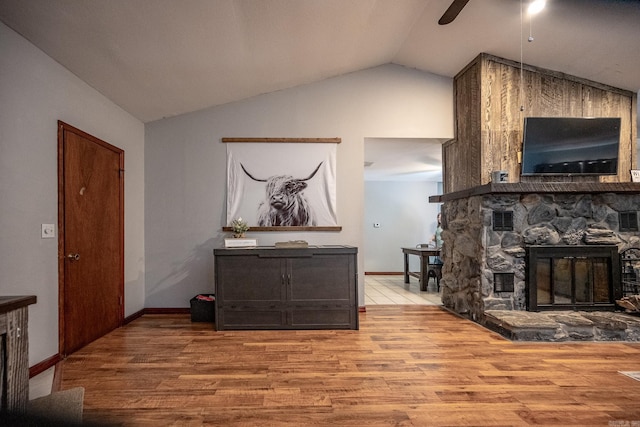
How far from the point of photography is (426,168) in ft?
26.0

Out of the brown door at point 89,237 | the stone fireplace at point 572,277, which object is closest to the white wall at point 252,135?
the brown door at point 89,237

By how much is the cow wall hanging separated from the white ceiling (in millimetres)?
719

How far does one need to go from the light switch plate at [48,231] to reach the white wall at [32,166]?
0.15 feet

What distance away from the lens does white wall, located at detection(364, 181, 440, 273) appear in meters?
9.12

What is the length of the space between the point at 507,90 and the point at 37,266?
15.8 ft

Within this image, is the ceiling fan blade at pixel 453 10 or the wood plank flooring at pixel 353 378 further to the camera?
the ceiling fan blade at pixel 453 10

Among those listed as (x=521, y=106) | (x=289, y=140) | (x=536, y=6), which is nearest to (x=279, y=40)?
(x=289, y=140)

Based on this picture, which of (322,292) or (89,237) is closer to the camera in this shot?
(89,237)

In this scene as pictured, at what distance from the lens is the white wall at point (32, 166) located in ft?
8.57

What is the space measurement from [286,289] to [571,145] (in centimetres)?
340

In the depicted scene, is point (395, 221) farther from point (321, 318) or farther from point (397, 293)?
point (321, 318)

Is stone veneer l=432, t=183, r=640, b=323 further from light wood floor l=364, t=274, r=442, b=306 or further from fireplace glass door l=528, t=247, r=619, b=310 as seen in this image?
light wood floor l=364, t=274, r=442, b=306

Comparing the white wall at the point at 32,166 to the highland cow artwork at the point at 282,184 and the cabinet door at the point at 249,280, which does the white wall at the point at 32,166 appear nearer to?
the cabinet door at the point at 249,280

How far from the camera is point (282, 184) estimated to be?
4789 mm
